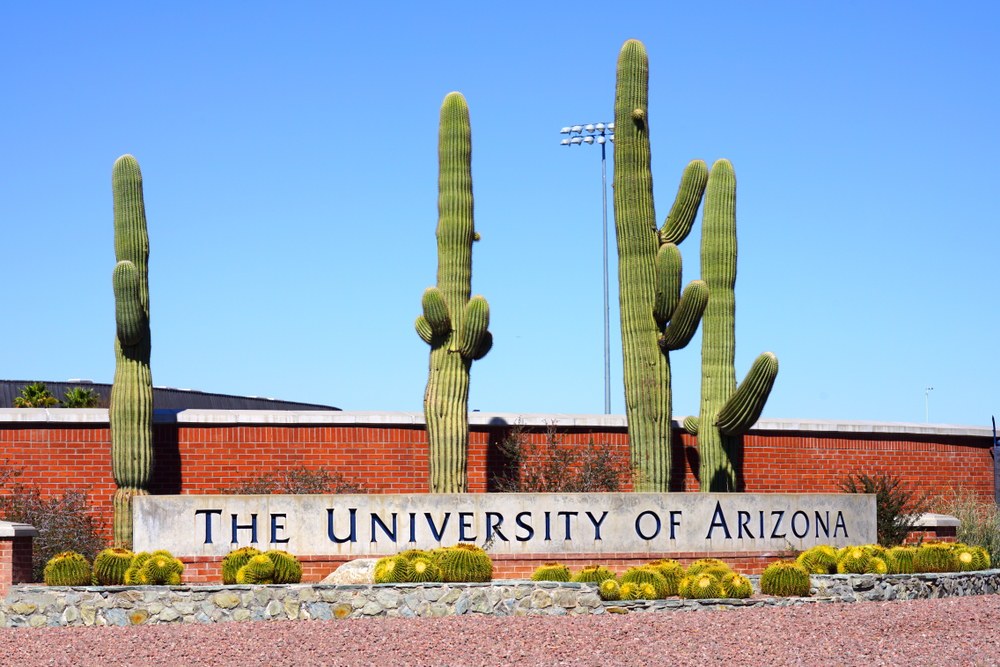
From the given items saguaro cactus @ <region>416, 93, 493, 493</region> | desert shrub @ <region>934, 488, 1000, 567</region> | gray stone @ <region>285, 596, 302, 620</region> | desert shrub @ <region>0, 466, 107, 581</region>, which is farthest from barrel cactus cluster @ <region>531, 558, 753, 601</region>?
desert shrub @ <region>0, 466, 107, 581</region>

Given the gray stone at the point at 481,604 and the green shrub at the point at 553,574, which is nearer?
the gray stone at the point at 481,604

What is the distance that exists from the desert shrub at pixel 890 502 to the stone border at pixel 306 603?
5.56 meters

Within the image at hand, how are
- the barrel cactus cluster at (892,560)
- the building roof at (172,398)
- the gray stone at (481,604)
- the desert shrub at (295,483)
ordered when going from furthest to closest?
the building roof at (172,398) → the desert shrub at (295,483) → the barrel cactus cluster at (892,560) → the gray stone at (481,604)

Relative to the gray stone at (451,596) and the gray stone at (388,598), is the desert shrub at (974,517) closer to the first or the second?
the gray stone at (451,596)

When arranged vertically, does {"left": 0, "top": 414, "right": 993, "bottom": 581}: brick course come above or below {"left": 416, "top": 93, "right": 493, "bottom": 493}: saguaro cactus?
below

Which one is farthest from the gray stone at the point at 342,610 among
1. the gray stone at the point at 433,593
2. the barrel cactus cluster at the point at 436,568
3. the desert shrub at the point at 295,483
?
the desert shrub at the point at 295,483

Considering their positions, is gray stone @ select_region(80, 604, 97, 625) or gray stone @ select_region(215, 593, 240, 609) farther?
gray stone @ select_region(80, 604, 97, 625)

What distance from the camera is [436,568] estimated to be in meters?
10.9

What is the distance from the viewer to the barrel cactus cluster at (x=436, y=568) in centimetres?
1077

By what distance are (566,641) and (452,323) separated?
661 centimetres

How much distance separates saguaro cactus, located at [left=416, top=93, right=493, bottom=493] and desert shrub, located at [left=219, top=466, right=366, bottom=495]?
1.84 metres

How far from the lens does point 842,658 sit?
28.1 ft

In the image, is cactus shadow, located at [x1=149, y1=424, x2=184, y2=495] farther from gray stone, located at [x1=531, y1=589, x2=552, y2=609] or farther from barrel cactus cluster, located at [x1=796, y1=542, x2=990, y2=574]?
barrel cactus cluster, located at [x1=796, y1=542, x2=990, y2=574]

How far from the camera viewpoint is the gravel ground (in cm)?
858
